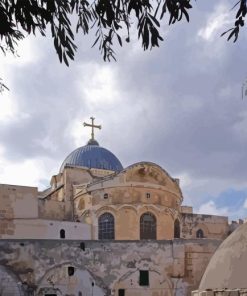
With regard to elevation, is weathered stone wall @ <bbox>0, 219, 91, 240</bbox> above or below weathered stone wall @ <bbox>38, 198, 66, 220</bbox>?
below

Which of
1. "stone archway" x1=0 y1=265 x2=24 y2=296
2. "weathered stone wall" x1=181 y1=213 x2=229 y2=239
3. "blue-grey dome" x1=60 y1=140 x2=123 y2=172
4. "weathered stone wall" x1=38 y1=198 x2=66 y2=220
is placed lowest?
"stone archway" x1=0 y1=265 x2=24 y2=296

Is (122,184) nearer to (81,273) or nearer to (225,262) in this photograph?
(81,273)

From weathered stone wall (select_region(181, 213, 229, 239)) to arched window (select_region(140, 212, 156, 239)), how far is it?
152 inches

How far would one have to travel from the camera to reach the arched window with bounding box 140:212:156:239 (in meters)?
32.8

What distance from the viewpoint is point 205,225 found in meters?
38.1

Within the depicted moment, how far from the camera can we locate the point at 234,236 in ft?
63.4

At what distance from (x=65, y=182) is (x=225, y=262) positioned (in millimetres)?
18919

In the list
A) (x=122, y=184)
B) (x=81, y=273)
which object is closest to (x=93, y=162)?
(x=122, y=184)

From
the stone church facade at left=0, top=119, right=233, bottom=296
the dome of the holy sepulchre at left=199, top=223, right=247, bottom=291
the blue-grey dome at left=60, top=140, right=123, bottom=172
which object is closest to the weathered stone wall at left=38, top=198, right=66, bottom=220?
the stone church facade at left=0, top=119, right=233, bottom=296

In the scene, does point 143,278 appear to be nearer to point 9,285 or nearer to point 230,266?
point 9,285

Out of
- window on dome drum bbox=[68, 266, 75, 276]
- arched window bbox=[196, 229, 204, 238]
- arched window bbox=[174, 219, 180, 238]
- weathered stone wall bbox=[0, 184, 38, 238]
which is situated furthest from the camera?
arched window bbox=[196, 229, 204, 238]

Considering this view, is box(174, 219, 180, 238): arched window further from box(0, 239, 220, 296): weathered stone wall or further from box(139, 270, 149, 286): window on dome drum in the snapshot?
box(139, 270, 149, 286): window on dome drum

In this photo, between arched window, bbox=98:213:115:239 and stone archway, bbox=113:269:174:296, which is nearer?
stone archway, bbox=113:269:174:296

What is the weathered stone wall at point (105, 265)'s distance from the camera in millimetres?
26438
